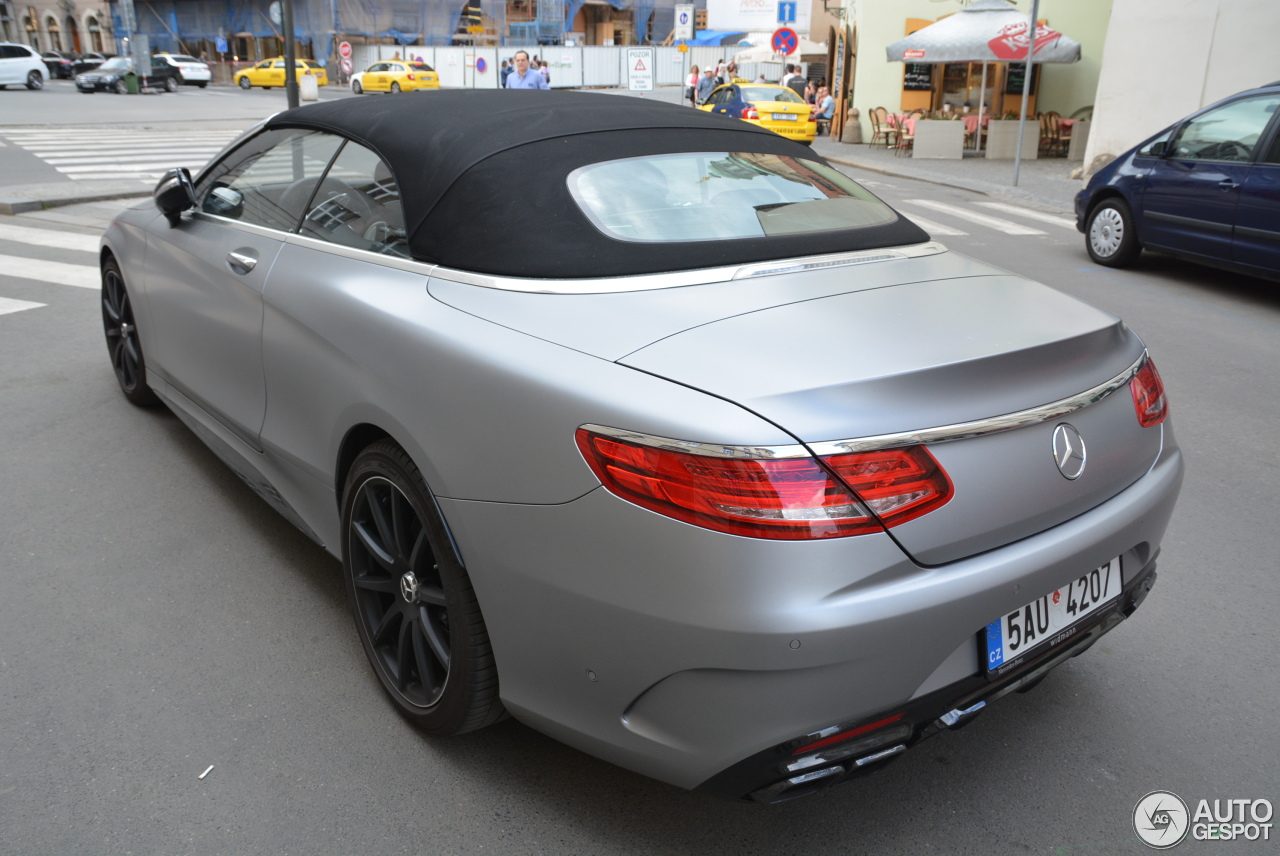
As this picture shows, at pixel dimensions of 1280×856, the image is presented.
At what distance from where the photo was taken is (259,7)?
63.4 meters

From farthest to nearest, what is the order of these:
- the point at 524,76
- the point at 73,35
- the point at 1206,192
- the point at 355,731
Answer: the point at 73,35
the point at 524,76
the point at 1206,192
the point at 355,731

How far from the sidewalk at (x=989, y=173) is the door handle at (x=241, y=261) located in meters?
12.9

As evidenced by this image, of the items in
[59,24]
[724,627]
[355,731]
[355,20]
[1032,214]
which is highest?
[59,24]

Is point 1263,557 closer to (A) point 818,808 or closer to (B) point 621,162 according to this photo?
(A) point 818,808

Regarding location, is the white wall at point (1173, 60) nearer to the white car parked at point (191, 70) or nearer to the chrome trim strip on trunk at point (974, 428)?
the chrome trim strip on trunk at point (974, 428)

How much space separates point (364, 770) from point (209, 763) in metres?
0.39

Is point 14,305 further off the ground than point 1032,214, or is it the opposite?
point 1032,214

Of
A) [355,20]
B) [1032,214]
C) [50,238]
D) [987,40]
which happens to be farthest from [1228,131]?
[355,20]

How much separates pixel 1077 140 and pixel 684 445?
22.8 metres

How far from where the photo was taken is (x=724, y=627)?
5.93ft

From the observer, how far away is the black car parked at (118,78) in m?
42.0

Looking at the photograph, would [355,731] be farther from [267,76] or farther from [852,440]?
[267,76]

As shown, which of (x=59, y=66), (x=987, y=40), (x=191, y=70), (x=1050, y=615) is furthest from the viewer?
(x=191, y=70)

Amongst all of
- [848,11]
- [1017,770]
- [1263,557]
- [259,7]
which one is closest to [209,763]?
[1017,770]
